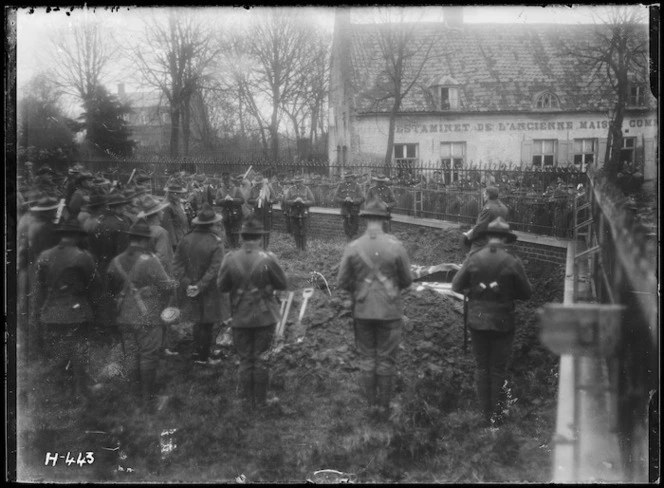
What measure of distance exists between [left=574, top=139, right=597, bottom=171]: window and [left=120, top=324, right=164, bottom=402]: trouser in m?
15.8

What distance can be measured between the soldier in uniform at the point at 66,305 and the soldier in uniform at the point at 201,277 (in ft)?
3.60

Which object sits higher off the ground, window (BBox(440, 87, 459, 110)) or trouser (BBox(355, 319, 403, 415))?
window (BBox(440, 87, 459, 110))

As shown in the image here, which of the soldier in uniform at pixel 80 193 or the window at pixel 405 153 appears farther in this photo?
the window at pixel 405 153

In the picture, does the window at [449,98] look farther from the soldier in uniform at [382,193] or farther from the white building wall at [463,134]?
the soldier in uniform at [382,193]

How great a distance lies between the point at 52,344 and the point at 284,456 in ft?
8.88

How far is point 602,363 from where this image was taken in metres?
4.89

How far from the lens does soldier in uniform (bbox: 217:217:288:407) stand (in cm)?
563

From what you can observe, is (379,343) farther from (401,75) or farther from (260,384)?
(401,75)

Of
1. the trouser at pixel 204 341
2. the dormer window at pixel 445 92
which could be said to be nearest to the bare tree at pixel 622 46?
the trouser at pixel 204 341

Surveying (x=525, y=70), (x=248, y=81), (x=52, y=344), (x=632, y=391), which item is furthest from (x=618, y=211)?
(x=525, y=70)

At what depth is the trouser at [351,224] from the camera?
12.3 metres

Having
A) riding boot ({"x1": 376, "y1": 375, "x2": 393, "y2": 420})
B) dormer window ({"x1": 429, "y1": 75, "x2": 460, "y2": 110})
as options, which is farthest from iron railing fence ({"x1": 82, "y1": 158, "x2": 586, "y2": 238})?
riding boot ({"x1": 376, "y1": 375, "x2": 393, "y2": 420})

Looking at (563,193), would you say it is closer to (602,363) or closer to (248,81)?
(602,363)

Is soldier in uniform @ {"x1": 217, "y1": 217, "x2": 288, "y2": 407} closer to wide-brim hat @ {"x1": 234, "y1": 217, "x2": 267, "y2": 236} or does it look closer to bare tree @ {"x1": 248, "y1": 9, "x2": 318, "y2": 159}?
wide-brim hat @ {"x1": 234, "y1": 217, "x2": 267, "y2": 236}
